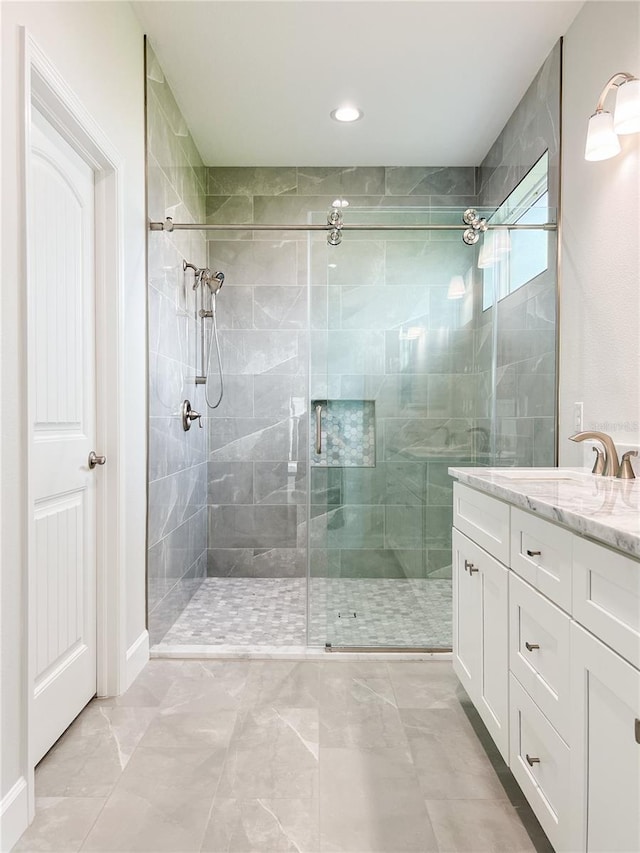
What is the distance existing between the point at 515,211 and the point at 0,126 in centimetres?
245

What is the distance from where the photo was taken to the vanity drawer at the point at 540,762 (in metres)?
1.14

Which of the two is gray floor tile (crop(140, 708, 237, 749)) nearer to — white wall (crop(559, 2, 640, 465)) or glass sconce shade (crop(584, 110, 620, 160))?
white wall (crop(559, 2, 640, 465))

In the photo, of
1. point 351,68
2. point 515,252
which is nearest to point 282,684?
point 515,252

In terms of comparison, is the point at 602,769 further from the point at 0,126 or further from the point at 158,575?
the point at 158,575

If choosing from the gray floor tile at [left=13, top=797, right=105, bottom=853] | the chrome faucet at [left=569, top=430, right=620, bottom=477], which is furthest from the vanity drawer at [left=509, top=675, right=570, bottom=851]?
the gray floor tile at [left=13, top=797, right=105, bottom=853]

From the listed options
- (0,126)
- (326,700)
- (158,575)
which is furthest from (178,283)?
(326,700)

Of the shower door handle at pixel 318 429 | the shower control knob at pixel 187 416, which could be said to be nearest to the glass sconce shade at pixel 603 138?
the shower door handle at pixel 318 429

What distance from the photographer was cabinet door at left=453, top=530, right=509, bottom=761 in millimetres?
1511

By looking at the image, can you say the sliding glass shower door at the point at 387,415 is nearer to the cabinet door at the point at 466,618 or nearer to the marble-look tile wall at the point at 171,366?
the cabinet door at the point at 466,618

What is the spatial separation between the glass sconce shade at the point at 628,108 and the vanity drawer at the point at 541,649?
4.61ft

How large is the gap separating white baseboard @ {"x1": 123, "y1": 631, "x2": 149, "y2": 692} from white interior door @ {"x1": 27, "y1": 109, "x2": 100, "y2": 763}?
0.46 feet

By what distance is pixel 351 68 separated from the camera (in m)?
2.60

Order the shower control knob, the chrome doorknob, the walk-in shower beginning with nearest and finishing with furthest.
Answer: the chrome doorknob
the walk-in shower
the shower control knob

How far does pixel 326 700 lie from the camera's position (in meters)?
2.07
